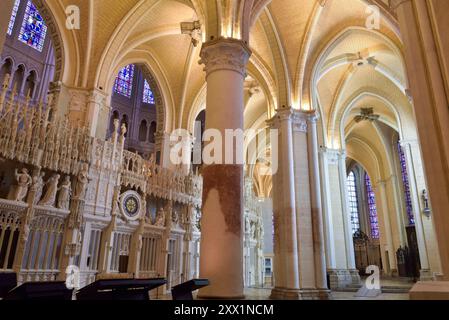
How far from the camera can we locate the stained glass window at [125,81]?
2234 centimetres

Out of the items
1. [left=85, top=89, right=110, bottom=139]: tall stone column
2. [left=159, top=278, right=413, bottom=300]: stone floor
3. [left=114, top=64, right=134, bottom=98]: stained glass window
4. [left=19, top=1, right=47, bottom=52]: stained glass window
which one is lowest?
[left=159, top=278, right=413, bottom=300]: stone floor

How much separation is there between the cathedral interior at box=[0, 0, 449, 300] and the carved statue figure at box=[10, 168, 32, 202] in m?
0.03

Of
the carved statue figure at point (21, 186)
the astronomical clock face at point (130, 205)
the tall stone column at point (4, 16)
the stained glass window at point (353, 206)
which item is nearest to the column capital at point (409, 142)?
the astronomical clock face at point (130, 205)

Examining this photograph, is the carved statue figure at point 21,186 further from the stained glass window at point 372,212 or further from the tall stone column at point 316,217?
the stained glass window at point 372,212

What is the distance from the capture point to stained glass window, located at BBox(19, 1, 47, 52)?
1956 cm

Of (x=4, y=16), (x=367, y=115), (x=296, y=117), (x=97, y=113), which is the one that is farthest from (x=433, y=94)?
(x=367, y=115)

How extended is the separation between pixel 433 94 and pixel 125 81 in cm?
2080

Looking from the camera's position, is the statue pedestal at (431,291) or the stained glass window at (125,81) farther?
the stained glass window at (125,81)

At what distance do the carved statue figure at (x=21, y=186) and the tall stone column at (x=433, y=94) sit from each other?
9.40 meters

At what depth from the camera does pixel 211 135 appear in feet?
23.6

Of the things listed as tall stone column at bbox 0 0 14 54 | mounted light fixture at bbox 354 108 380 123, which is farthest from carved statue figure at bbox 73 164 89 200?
mounted light fixture at bbox 354 108 380 123

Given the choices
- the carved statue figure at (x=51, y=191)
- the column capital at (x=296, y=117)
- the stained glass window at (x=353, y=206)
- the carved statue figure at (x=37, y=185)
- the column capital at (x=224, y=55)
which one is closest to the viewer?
the column capital at (x=224, y=55)

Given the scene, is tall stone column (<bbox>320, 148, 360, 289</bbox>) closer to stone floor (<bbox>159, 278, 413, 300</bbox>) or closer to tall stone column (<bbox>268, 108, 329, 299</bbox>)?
stone floor (<bbox>159, 278, 413, 300</bbox>)

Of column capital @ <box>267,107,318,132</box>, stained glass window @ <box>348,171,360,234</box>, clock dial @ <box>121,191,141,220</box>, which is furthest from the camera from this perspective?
stained glass window @ <box>348,171,360,234</box>
